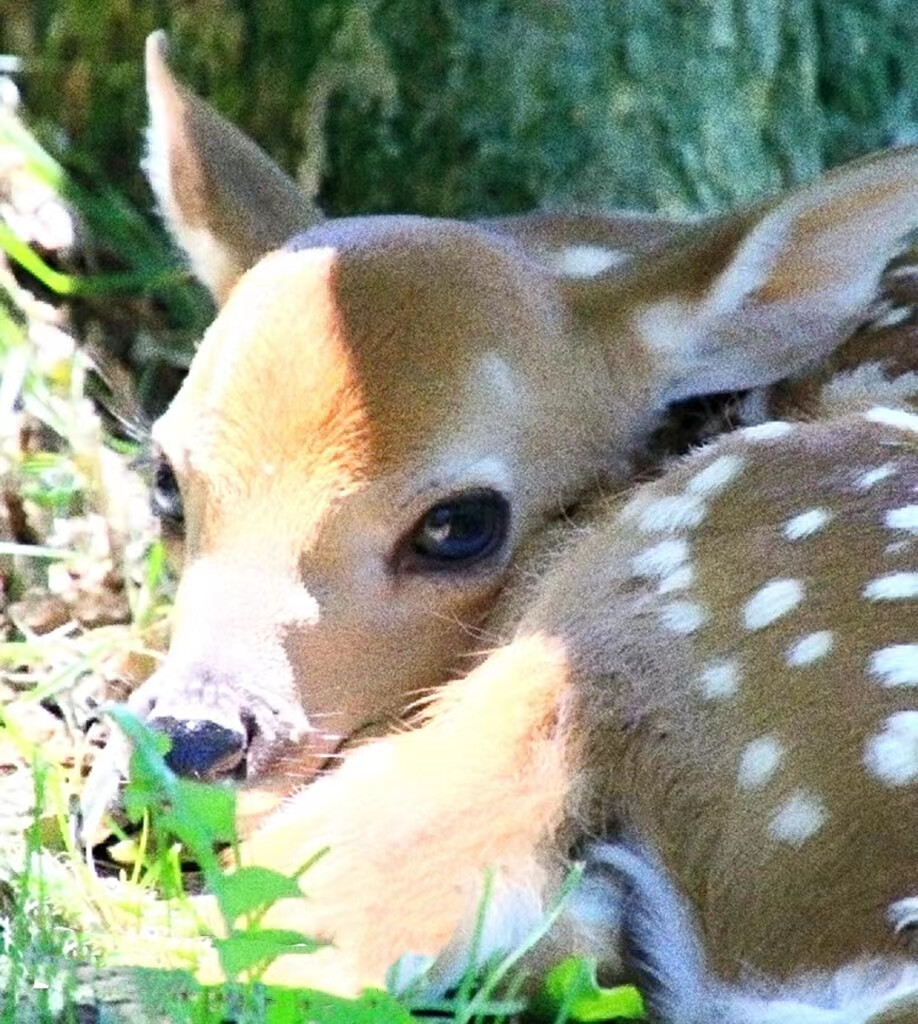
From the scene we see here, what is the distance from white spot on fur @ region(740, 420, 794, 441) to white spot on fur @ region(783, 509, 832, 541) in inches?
8.9

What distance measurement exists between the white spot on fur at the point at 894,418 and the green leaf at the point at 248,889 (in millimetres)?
1115

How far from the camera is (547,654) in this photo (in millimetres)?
2641

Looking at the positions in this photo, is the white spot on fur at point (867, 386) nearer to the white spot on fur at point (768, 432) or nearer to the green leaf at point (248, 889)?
the white spot on fur at point (768, 432)

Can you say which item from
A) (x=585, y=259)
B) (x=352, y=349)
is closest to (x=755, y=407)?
(x=585, y=259)

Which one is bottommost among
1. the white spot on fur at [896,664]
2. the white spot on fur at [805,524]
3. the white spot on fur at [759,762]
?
the white spot on fur at [759,762]

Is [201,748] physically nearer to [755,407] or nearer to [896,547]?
[896,547]

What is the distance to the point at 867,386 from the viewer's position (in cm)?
332

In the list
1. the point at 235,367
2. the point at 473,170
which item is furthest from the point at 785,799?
the point at 473,170

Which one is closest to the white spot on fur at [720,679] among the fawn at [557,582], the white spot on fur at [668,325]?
the fawn at [557,582]

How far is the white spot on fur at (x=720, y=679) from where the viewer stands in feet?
8.02

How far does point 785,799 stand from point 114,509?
5.60 feet

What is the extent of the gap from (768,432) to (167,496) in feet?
2.91

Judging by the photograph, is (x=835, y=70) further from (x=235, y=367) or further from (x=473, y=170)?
(x=235, y=367)

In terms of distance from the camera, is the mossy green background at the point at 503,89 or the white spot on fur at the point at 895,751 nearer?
the white spot on fur at the point at 895,751
